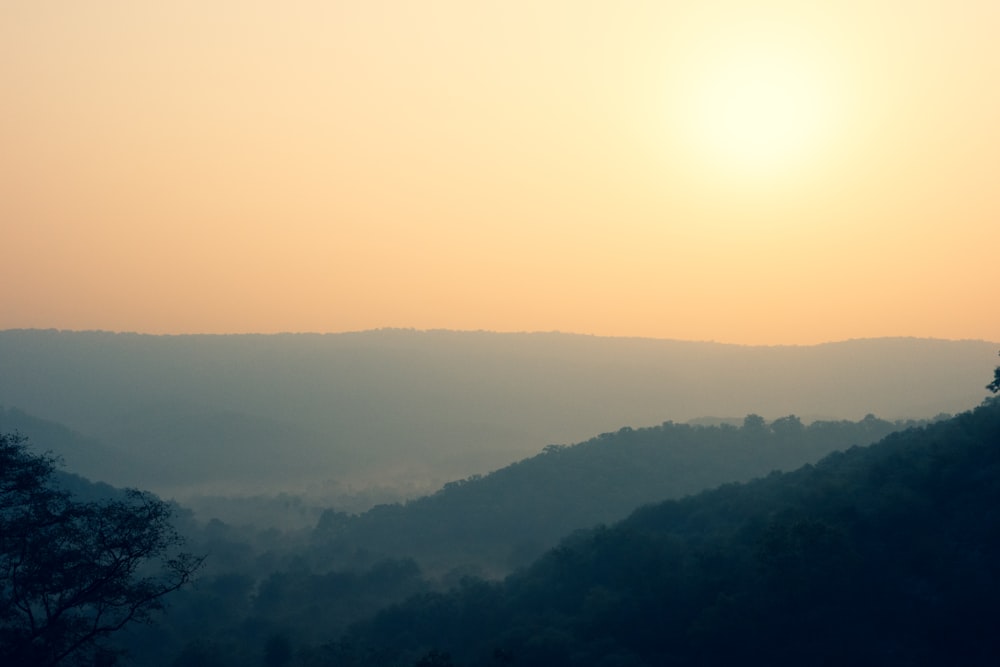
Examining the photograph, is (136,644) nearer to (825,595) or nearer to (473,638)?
(473,638)

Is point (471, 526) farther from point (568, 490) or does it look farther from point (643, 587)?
point (643, 587)

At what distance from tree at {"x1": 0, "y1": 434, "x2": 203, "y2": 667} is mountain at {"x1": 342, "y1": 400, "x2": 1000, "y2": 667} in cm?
2286

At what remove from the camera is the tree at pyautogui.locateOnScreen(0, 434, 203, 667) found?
3094 centimetres

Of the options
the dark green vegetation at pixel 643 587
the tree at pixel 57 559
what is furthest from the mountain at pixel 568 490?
the tree at pixel 57 559

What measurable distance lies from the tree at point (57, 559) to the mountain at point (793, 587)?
22861mm

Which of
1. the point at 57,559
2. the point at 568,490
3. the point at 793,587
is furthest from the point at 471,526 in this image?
the point at 57,559

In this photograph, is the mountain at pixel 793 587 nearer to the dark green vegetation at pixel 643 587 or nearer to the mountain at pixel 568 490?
the dark green vegetation at pixel 643 587

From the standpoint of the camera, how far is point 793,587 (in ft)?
194

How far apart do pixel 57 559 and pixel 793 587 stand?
143 feet

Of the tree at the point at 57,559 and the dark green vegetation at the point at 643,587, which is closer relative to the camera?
the tree at the point at 57,559

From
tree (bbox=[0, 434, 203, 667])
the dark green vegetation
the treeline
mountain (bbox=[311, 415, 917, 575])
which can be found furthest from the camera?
mountain (bbox=[311, 415, 917, 575])

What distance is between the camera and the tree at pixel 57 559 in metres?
30.9

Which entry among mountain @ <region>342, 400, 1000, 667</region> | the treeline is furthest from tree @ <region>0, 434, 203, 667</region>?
the treeline

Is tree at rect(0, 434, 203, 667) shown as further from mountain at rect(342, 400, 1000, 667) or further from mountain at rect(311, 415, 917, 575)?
mountain at rect(311, 415, 917, 575)
